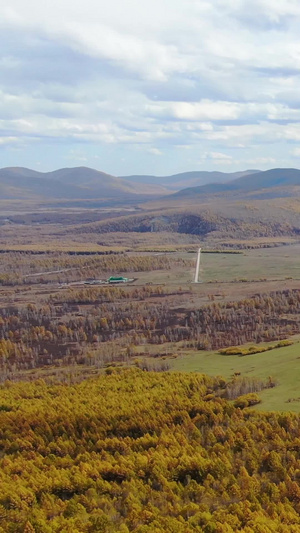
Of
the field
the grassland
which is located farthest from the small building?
the grassland

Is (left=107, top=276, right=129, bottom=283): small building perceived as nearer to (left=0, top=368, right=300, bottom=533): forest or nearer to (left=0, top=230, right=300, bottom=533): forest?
(left=0, top=230, right=300, bottom=533): forest

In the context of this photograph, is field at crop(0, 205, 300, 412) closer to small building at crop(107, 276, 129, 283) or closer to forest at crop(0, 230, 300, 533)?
forest at crop(0, 230, 300, 533)

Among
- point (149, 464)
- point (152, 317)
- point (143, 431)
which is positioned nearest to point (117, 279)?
point (152, 317)

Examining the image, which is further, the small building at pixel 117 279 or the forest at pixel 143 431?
the small building at pixel 117 279

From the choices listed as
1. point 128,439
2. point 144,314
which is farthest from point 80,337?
point 128,439

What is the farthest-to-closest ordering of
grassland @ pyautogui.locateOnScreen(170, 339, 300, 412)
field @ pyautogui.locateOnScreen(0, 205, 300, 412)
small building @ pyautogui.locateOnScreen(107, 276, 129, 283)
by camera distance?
small building @ pyautogui.locateOnScreen(107, 276, 129, 283) < field @ pyautogui.locateOnScreen(0, 205, 300, 412) < grassland @ pyautogui.locateOnScreen(170, 339, 300, 412)

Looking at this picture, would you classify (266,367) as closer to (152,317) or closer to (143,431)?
(143,431)

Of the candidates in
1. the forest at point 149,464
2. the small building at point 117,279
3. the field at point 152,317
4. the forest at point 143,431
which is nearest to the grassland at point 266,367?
the field at point 152,317

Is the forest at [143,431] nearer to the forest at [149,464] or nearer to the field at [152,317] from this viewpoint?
the forest at [149,464]

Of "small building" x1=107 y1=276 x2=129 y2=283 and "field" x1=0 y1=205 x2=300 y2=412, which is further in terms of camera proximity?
"small building" x1=107 y1=276 x2=129 y2=283

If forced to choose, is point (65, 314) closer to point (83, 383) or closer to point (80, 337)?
point (80, 337)

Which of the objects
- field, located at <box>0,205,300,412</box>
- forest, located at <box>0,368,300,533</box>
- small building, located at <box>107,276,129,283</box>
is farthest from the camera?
small building, located at <box>107,276,129,283</box>
